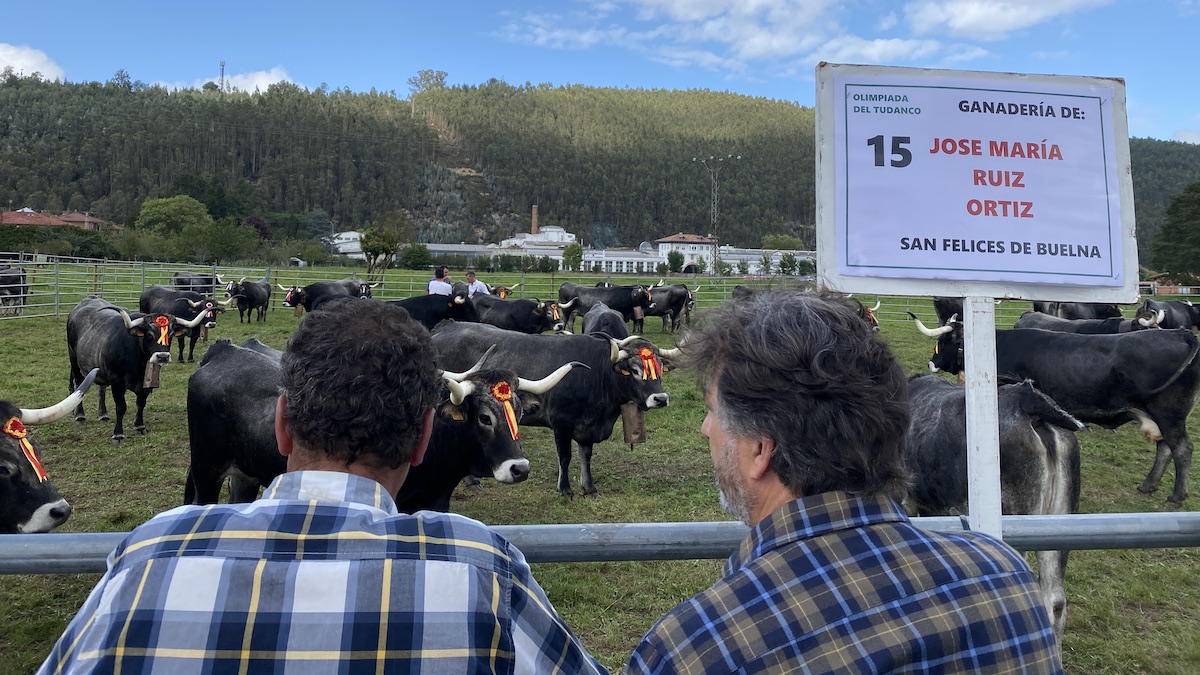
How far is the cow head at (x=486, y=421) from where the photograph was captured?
195 inches

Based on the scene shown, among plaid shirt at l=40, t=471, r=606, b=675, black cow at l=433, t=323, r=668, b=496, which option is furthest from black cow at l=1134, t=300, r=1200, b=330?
plaid shirt at l=40, t=471, r=606, b=675

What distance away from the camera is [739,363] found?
132cm

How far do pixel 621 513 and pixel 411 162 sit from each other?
146 metres

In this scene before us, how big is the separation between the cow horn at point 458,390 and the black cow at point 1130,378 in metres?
5.09

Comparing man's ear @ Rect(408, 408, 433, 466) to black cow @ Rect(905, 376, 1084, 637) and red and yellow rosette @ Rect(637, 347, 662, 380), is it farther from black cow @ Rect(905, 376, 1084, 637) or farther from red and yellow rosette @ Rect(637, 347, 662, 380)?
red and yellow rosette @ Rect(637, 347, 662, 380)

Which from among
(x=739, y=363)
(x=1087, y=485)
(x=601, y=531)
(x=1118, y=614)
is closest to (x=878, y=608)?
(x=739, y=363)

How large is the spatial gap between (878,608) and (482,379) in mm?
4295

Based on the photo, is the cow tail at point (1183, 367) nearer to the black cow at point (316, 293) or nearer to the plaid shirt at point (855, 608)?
the plaid shirt at point (855, 608)

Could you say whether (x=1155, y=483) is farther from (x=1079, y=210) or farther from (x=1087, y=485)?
(x=1079, y=210)

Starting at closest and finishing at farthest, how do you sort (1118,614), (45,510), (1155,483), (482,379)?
(45,510)
(1118,614)
(482,379)
(1155,483)

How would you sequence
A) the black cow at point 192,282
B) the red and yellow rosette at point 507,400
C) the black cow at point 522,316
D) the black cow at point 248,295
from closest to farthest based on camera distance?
the red and yellow rosette at point 507,400, the black cow at point 522,316, the black cow at point 248,295, the black cow at point 192,282

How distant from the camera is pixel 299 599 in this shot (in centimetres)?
111

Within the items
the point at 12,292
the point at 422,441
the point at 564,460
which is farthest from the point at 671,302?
the point at 422,441

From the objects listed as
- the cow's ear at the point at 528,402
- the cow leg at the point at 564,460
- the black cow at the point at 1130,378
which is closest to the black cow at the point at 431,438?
the cow's ear at the point at 528,402
